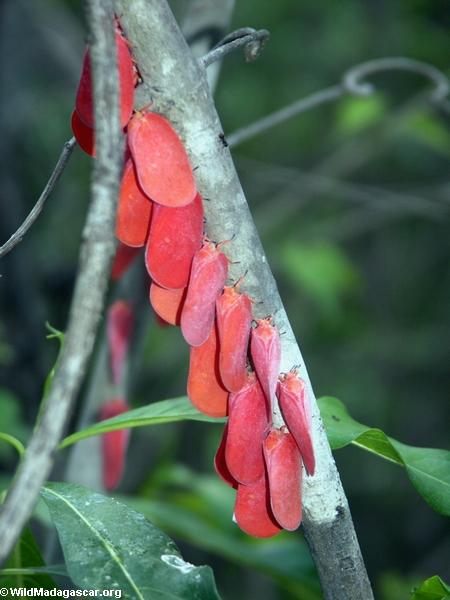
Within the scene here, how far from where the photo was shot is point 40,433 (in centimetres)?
40

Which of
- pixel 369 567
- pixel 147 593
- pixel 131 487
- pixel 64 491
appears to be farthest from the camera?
pixel 369 567

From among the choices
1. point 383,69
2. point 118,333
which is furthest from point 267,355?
point 383,69

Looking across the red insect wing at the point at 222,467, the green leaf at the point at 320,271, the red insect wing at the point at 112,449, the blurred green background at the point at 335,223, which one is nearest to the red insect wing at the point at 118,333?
the red insect wing at the point at 112,449

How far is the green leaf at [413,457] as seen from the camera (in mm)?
801

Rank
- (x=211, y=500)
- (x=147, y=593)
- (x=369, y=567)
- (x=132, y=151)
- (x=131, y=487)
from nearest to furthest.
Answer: (x=132, y=151)
(x=147, y=593)
(x=211, y=500)
(x=131, y=487)
(x=369, y=567)

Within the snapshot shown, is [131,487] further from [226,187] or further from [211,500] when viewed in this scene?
[226,187]

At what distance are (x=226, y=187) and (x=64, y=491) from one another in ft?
1.24

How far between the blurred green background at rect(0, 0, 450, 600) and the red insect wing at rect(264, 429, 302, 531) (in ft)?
6.00

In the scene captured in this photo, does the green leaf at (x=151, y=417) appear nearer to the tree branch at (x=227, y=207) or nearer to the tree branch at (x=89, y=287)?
the tree branch at (x=227, y=207)

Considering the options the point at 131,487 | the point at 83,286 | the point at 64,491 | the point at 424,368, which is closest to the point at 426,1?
the point at 424,368

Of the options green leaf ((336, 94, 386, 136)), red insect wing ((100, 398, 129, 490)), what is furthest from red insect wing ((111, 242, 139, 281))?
green leaf ((336, 94, 386, 136))

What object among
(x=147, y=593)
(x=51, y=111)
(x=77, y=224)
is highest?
(x=51, y=111)

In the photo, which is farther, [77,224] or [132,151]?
[77,224]

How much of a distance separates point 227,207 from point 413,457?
399 mm
